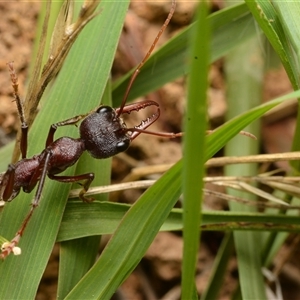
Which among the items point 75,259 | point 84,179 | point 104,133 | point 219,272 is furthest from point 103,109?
point 219,272

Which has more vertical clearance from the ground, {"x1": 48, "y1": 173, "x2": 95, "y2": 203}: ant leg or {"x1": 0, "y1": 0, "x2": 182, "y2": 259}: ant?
{"x1": 0, "y1": 0, "x2": 182, "y2": 259}: ant

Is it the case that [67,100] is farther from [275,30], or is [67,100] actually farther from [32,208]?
[275,30]

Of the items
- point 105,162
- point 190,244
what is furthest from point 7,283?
point 190,244

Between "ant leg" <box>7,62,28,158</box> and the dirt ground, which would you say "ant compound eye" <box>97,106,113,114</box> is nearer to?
"ant leg" <box>7,62,28,158</box>

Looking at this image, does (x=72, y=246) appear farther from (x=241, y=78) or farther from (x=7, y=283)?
(x=241, y=78)

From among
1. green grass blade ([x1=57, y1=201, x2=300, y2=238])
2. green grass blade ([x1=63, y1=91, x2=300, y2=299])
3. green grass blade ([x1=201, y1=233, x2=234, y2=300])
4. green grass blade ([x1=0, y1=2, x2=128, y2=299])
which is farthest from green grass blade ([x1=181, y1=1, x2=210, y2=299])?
green grass blade ([x1=201, y1=233, x2=234, y2=300])
